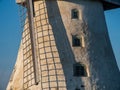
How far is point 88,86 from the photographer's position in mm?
26531

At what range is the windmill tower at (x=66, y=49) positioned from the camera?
1041 inches

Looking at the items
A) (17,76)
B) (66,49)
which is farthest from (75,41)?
(17,76)

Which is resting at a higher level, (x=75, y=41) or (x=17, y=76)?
(x=75, y=41)

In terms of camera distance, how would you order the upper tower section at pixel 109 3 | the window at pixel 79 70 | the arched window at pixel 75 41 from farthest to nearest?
the upper tower section at pixel 109 3, the arched window at pixel 75 41, the window at pixel 79 70

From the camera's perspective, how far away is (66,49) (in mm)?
26891

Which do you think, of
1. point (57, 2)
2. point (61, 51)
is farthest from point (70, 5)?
point (61, 51)

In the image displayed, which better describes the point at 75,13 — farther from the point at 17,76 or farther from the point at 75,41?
the point at 17,76

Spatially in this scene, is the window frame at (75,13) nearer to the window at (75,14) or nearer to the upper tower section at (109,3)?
the window at (75,14)

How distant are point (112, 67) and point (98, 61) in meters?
1.08

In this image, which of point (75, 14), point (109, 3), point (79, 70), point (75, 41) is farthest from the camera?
point (109, 3)

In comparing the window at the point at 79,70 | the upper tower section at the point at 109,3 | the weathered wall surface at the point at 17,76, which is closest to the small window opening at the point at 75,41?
the window at the point at 79,70

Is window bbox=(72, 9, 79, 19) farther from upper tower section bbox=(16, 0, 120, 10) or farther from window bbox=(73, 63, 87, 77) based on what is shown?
window bbox=(73, 63, 87, 77)

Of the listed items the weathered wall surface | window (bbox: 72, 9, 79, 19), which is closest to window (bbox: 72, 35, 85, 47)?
window (bbox: 72, 9, 79, 19)

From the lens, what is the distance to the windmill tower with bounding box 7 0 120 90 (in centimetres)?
2645
